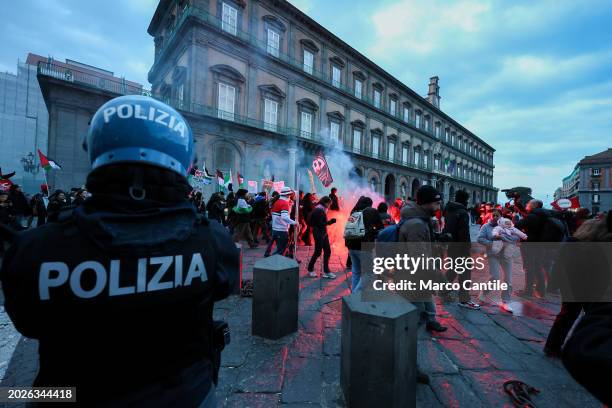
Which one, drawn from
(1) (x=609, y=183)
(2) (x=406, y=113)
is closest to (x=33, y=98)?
(2) (x=406, y=113)

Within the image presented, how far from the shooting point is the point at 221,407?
2059 millimetres

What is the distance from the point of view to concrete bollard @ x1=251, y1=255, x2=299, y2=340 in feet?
10.1

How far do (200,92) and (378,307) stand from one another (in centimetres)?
1648

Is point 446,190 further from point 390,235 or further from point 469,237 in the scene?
point 390,235

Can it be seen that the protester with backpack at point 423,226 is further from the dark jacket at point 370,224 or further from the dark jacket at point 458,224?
the dark jacket at point 458,224

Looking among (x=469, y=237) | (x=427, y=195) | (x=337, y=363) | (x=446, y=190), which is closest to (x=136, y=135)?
(x=337, y=363)

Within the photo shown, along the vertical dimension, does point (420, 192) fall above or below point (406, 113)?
below

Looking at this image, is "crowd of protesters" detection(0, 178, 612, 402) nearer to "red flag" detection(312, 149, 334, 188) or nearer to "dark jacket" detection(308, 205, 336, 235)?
"dark jacket" detection(308, 205, 336, 235)

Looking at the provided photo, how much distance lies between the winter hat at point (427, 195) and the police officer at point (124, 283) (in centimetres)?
284

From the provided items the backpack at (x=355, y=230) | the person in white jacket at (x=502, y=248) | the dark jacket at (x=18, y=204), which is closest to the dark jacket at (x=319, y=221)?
the backpack at (x=355, y=230)

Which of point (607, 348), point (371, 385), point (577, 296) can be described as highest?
point (607, 348)

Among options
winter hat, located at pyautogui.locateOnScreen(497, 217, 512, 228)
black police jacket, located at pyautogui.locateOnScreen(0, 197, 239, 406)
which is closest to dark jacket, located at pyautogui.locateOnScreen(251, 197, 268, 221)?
winter hat, located at pyautogui.locateOnScreen(497, 217, 512, 228)

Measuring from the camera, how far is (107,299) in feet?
2.58

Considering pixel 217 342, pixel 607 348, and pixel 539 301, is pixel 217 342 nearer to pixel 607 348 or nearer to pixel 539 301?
pixel 607 348
